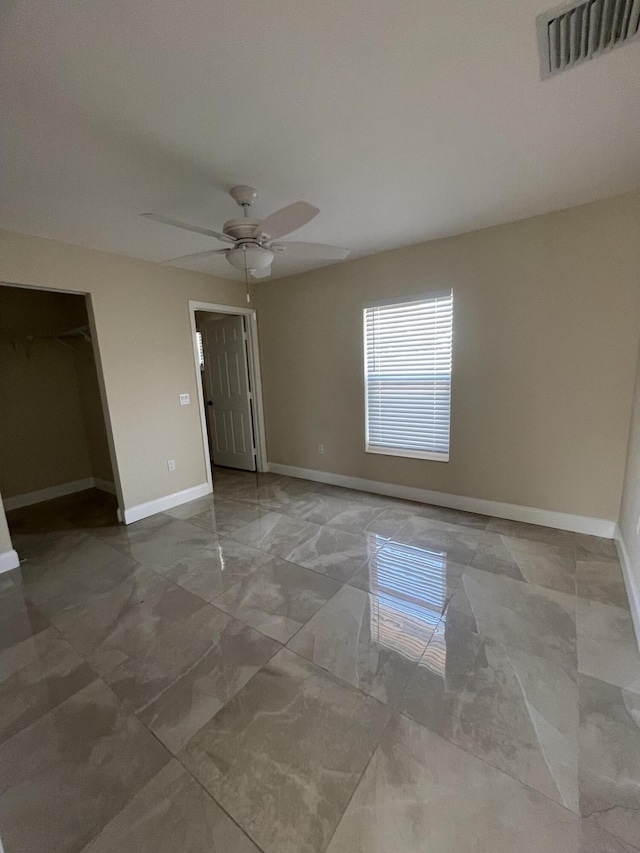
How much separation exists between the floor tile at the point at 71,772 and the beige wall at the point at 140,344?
2.22 m

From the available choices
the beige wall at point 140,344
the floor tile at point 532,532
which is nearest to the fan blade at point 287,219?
the beige wall at point 140,344

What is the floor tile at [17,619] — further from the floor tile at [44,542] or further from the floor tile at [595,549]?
the floor tile at [595,549]

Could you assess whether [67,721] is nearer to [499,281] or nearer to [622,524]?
[622,524]

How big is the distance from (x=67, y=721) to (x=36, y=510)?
3263 millimetres

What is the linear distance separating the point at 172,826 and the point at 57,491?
4.33 metres

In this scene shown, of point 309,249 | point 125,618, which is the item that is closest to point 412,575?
point 125,618

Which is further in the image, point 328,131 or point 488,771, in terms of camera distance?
point 328,131

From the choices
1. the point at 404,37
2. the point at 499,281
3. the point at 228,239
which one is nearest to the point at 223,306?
the point at 228,239

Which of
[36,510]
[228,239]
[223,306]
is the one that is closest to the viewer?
[228,239]

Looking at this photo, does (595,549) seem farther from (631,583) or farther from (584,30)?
(584,30)

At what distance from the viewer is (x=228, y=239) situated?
1969 millimetres

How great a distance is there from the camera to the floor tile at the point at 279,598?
2.00 m

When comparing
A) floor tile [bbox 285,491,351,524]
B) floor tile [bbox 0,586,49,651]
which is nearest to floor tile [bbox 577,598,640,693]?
floor tile [bbox 285,491,351,524]

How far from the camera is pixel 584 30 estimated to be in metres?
1.21
